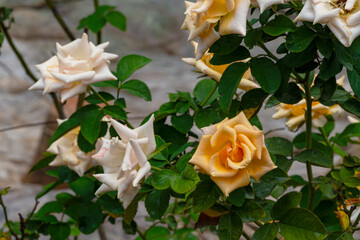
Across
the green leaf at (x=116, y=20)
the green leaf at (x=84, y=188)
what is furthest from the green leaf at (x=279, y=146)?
the green leaf at (x=116, y=20)

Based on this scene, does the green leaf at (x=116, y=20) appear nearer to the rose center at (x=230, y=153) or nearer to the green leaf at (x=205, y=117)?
the green leaf at (x=205, y=117)

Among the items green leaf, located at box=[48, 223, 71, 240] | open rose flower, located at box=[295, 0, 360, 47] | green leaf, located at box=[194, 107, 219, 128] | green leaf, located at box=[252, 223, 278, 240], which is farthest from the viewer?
green leaf, located at box=[48, 223, 71, 240]

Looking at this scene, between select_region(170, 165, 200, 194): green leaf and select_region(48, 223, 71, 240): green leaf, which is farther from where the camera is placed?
select_region(48, 223, 71, 240): green leaf

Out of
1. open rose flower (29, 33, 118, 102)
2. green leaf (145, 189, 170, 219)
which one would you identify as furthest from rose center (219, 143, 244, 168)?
open rose flower (29, 33, 118, 102)

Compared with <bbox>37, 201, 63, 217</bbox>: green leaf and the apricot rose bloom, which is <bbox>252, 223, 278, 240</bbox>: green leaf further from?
<bbox>37, 201, 63, 217</bbox>: green leaf

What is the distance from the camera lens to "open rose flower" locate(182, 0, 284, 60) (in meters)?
0.48

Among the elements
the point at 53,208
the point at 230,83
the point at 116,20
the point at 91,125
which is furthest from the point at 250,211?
the point at 116,20

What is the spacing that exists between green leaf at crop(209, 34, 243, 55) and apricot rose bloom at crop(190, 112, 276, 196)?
0.08 m

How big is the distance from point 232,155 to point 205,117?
0.19m

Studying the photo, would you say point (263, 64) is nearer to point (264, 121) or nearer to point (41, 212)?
point (41, 212)

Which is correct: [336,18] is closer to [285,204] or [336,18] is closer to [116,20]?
[285,204]

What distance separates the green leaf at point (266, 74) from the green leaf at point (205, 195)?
4.8 inches

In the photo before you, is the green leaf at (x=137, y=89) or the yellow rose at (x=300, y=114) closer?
the green leaf at (x=137, y=89)

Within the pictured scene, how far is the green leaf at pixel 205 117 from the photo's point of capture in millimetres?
663
